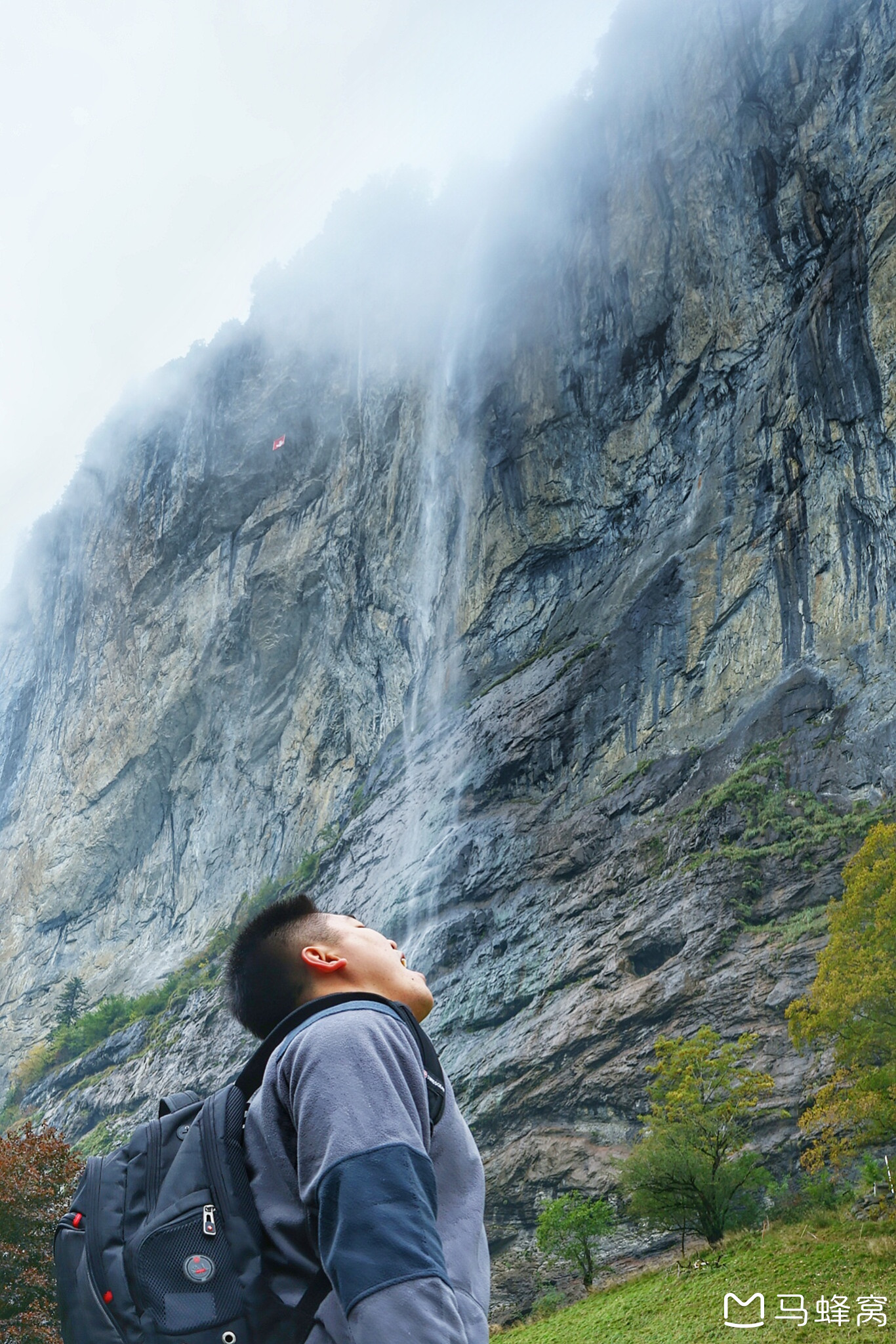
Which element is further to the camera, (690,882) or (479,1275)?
(690,882)

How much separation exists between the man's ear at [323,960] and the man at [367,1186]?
8cm

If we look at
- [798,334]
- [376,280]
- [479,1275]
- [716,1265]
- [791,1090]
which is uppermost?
[376,280]

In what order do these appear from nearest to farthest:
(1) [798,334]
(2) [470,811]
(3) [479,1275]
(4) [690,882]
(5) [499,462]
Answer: (3) [479,1275]
(4) [690,882]
(1) [798,334]
(2) [470,811]
(5) [499,462]

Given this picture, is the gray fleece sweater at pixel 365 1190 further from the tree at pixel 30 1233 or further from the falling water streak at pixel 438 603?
the falling water streak at pixel 438 603

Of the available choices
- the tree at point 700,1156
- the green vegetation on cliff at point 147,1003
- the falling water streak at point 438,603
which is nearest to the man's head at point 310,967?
the tree at point 700,1156

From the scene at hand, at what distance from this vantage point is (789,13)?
1459 inches

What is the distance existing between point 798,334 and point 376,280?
31.4 metres

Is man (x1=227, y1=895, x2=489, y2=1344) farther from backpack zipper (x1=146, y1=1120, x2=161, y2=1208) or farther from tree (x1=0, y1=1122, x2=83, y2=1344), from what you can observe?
tree (x1=0, y1=1122, x2=83, y2=1344)

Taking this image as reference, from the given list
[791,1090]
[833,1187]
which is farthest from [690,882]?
[833,1187]

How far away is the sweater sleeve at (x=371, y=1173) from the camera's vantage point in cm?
155

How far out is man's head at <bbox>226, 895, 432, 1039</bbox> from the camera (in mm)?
2357

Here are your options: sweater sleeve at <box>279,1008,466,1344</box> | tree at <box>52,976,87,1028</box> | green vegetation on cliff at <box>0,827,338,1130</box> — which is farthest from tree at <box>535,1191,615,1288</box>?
tree at <box>52,976,87,1028</box>

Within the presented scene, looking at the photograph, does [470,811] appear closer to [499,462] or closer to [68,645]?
[499,462]

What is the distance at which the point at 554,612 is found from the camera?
40562 millimetres
